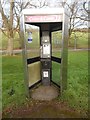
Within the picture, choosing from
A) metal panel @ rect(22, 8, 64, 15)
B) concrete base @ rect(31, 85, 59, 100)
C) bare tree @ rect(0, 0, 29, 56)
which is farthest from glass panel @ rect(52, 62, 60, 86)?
bare tree @ rect(0, 0, 29, 56)

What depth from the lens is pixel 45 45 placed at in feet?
20.8

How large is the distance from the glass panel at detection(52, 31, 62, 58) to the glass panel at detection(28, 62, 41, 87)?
611mm

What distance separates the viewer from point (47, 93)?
20.2 ft

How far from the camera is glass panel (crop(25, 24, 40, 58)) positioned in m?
5.71

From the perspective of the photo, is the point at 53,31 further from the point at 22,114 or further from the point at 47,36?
the point at 22,114

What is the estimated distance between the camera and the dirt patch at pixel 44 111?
494 cm

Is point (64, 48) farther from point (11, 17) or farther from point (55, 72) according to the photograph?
point (11, 17)

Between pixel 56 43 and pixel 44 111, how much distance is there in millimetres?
1907

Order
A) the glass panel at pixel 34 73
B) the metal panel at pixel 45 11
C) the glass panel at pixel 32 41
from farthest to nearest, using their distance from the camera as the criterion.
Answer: the glass panel at pixel 34 73 → the glass panel at pixel 32 41 → the metal panel at pixel 45 11

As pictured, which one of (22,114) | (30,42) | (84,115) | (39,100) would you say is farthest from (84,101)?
(30,42)

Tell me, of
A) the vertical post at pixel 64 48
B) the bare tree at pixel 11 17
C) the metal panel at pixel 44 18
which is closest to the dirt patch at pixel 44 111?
the vertical post at pixel 64 48

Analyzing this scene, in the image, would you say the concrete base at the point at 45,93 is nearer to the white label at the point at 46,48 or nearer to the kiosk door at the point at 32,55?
the kiosk door at the point at 32,55

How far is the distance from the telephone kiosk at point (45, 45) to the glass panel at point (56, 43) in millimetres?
90

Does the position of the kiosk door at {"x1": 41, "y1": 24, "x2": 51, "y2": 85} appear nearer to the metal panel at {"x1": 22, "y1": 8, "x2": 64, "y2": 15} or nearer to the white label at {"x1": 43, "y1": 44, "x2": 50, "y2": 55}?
the white label at {"x1": 43, "y1": 44, "x2": 50, "y2": 55}
